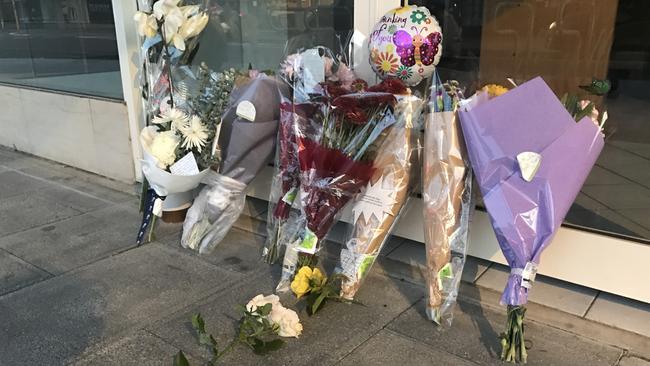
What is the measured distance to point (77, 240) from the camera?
12.8 feet

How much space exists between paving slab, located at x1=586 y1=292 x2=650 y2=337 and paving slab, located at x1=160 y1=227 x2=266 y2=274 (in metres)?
1.90

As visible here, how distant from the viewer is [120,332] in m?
2.74

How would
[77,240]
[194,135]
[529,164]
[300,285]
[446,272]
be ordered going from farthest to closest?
1. [77,240]
2. [194,135]
3. [300,285]
4. [446,272]
5. [529,164]

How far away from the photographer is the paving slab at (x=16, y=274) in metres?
3.25

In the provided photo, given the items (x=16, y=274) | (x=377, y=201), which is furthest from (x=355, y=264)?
(x=16, y=274)

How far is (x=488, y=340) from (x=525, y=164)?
0.90m

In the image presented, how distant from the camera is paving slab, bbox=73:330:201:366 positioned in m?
2.50

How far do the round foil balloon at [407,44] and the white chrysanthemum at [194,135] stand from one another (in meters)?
1.12

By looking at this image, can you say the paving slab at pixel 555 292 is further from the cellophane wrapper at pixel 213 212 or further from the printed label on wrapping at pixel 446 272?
the cellophane wrapper at pixel 213 212

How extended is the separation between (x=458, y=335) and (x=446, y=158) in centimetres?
86

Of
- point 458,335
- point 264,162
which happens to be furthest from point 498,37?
point 458,335

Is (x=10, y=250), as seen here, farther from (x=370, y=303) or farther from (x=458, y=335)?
(x=458, y=335)

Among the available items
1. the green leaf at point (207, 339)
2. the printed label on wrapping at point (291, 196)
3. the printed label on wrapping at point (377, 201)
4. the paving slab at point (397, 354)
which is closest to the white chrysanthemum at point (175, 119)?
the printed label on wrapping at point (291, 196)

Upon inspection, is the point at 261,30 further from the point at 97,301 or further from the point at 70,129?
the point at 70,129
